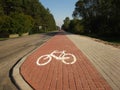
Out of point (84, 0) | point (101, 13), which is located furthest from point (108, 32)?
point (84, 0)

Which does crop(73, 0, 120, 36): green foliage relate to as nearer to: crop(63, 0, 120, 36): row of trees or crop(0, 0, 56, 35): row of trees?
A: crop(63, 0, 120, 36): row of trees

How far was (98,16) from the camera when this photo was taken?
233 ft

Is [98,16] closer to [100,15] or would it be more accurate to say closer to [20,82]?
[100,15]

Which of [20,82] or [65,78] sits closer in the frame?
[20,82]

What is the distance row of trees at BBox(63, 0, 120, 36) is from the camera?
55969 millimetres

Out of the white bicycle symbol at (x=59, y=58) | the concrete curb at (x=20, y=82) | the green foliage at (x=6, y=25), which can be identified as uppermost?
the concrete curb at (x=20, y=82)

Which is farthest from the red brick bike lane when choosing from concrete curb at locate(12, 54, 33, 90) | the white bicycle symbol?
the white bicycle symbol

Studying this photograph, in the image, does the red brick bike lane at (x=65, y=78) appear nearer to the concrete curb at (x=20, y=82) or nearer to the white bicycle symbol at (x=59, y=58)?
the concrete curb at (x=20, y=82)

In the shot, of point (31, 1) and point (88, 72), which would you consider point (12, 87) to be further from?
point (31, 1)

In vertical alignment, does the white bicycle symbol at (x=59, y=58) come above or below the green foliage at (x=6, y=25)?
above

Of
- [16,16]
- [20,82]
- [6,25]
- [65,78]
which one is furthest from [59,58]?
[16,16]

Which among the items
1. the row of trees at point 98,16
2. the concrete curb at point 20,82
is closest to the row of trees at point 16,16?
the row of trees at point 98,16

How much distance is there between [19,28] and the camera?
6306 centimetres

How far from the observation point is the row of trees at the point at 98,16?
56.0 meters
